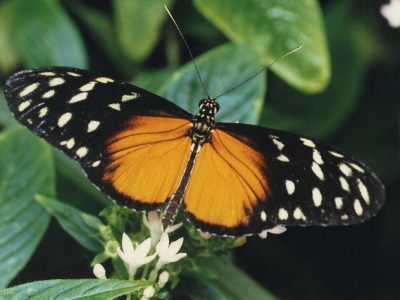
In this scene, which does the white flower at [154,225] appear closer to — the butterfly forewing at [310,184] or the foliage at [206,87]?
the foliage at [206,87]

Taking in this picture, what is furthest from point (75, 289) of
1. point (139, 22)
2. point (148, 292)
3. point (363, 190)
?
point (139, 22)

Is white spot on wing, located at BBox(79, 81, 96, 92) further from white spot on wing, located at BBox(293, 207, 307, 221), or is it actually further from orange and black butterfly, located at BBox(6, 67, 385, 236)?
white spot on wing, located at BBox(293, 207, 307, 221)

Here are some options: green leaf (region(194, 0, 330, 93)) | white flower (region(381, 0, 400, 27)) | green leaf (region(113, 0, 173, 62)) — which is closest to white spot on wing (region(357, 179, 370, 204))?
green leaf (region(194, 0, 330, 93))

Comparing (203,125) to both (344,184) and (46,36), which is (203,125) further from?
(46,36)

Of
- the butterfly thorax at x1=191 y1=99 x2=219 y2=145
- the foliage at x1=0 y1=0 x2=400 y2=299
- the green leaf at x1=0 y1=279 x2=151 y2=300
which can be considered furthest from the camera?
the foliage at x1=0 y1=0 x2=400 y2=299

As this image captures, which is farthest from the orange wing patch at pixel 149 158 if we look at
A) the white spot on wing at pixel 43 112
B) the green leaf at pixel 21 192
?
the green leaf at pixel 21 192

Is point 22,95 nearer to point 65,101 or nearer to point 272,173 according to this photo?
point 65,101
